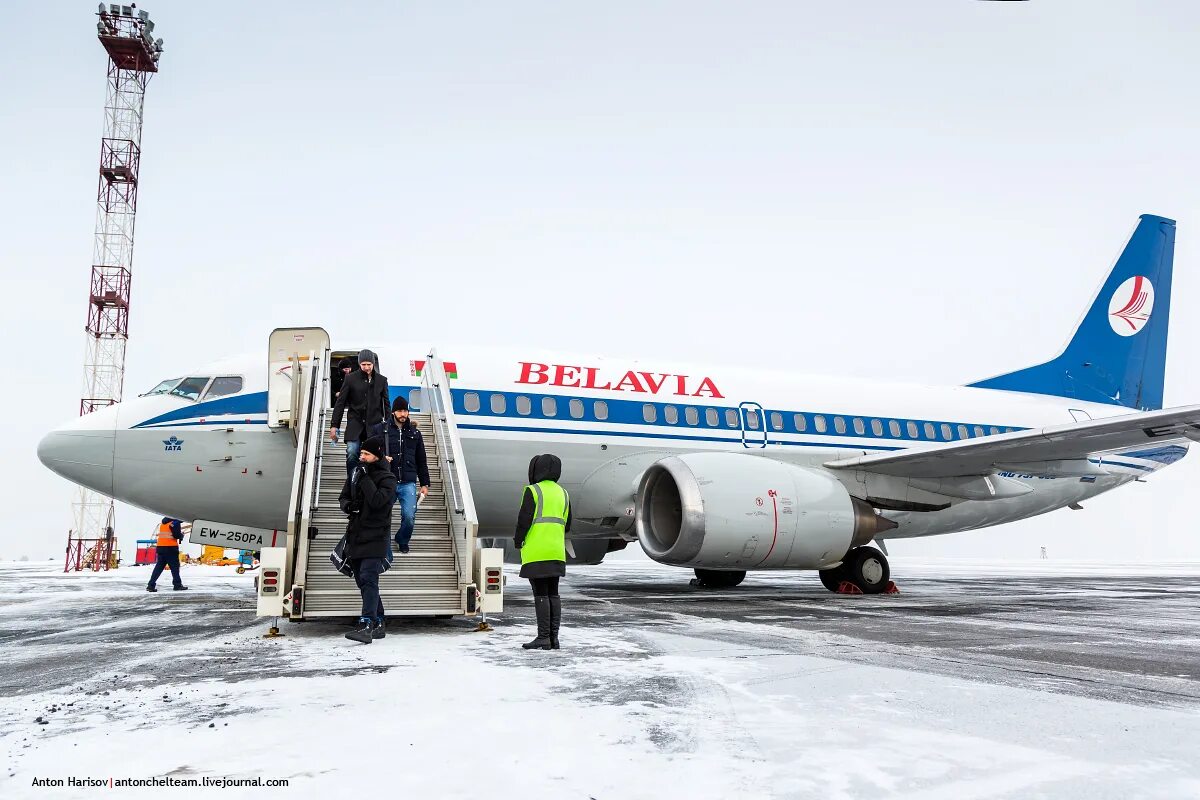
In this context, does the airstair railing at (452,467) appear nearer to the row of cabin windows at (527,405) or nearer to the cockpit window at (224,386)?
the row of cabin windows at (527,405)

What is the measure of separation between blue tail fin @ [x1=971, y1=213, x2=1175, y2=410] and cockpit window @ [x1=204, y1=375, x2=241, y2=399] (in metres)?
15.5

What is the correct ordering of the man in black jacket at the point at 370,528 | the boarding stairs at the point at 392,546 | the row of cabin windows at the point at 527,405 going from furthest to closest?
the row of cabin windows at the point at 527,405 < the boarding stairs at the point at 392,546 < the man in black jacket at the point at 370,528

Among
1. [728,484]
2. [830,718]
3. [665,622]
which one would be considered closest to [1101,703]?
[830,718]

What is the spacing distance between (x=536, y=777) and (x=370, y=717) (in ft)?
4.27

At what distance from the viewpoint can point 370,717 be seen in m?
4.01

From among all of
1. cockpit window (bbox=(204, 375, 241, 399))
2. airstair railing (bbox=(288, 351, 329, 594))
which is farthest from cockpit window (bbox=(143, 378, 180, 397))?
airstair railing (bbox=(288, 351, 329, 594))

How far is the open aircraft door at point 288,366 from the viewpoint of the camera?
10.8 m

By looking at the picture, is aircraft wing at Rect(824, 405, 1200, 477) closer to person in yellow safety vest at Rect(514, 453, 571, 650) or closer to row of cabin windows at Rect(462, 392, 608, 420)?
row of cabin windows at Rect(462, 392, 608, 420)

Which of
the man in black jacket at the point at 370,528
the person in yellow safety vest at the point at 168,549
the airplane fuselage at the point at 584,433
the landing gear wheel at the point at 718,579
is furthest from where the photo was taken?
the landing gear wheel at the point at 718,579

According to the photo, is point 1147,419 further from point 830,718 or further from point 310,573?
point 310,573

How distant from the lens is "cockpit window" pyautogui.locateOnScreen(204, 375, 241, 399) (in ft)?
36.6

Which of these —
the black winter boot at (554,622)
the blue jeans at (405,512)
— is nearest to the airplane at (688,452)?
the blue jeans at (405,512)

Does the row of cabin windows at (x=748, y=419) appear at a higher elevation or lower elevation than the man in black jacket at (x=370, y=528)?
higher

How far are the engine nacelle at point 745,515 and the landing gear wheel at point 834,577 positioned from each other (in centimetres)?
173
